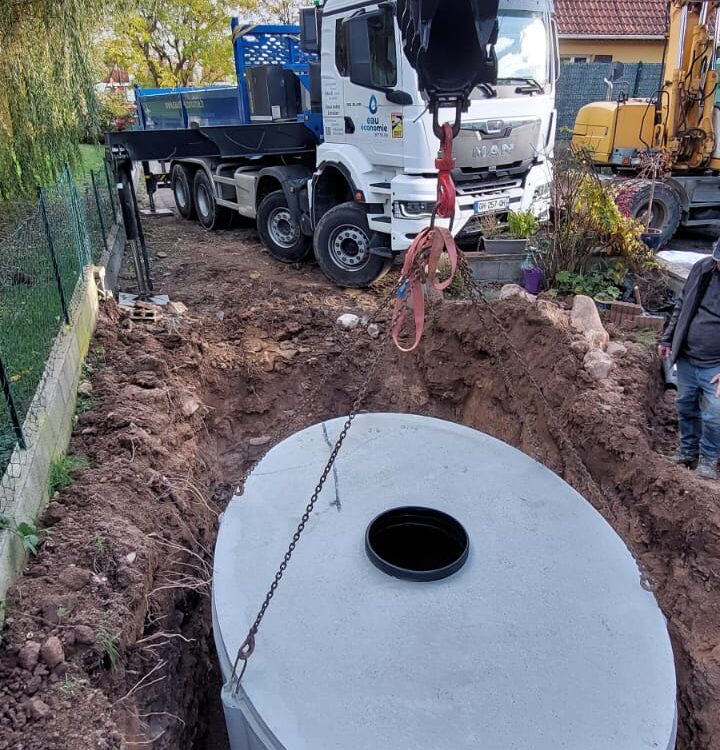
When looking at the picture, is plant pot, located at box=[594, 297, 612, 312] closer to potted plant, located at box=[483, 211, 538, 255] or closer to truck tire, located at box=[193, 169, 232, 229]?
potted plant, located at box=[483, 211, 538, 255]

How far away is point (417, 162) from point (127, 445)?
13.1ft

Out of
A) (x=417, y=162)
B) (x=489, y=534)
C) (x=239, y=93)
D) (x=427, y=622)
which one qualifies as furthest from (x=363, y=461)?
(x=239, y=93)

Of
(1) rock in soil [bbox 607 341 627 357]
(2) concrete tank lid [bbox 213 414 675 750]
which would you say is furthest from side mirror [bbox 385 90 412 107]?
(2) concrete tank lid [bbox 213 414 675 750]

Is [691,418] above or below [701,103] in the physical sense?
below

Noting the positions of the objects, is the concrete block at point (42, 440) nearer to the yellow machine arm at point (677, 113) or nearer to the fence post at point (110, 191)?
the fence post at point (110, 191)

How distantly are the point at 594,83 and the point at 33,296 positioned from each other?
16.1m

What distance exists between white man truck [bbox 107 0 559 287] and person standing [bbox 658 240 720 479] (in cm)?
272

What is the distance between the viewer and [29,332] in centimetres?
385

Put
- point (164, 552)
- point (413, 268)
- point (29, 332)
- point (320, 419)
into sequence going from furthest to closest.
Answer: point (320, 419), point (29, 332), point (164, 552), point (413, 268)

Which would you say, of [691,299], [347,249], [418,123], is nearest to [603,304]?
[691,299]

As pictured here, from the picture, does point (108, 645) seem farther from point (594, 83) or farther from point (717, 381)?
point (594, 83)

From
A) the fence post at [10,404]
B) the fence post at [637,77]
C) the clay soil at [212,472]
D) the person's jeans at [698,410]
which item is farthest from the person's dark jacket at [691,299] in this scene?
the fence post at [637,77]

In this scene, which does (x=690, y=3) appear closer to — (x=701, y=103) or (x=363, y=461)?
(x=701, y=103)

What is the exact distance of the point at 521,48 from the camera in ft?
20.4
